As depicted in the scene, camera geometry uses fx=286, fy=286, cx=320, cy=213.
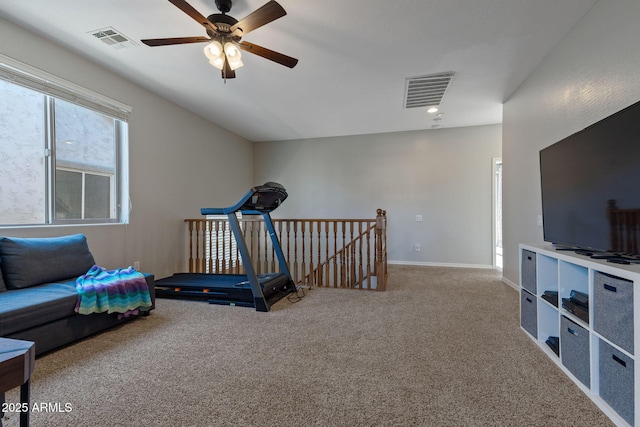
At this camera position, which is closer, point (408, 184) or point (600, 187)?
point (600, 187)

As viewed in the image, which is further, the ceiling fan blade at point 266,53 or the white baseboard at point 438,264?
the white baseboard at point 438,264

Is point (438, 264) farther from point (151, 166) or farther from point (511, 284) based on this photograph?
point (151, 166)

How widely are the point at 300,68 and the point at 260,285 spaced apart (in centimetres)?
247

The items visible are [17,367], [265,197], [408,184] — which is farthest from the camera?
[408,184]

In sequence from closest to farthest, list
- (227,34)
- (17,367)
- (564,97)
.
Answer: (17,367) < (227,34) < (564,97)

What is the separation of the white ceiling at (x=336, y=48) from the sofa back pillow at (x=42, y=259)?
192 cm

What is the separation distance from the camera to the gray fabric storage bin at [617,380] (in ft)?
4.35

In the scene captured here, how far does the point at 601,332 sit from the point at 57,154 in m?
4.55

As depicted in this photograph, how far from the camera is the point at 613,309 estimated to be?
4.66ft

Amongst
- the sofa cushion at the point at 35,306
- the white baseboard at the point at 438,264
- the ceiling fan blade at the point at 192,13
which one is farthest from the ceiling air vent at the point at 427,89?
the sofa cushion at the point at 35,306

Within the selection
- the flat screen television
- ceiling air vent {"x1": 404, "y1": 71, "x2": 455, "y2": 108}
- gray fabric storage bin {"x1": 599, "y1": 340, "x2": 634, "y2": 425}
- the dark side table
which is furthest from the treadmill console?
gray fabric storage bin {"x1": 599, "y1": 340, "x2": 634, "y2": 425}

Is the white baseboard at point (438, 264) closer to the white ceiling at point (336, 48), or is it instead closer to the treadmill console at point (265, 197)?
the white ceiling at point (336, 48)

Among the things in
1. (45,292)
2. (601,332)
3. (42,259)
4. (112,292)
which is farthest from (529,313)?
(42,259)

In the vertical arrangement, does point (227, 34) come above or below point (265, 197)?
above
